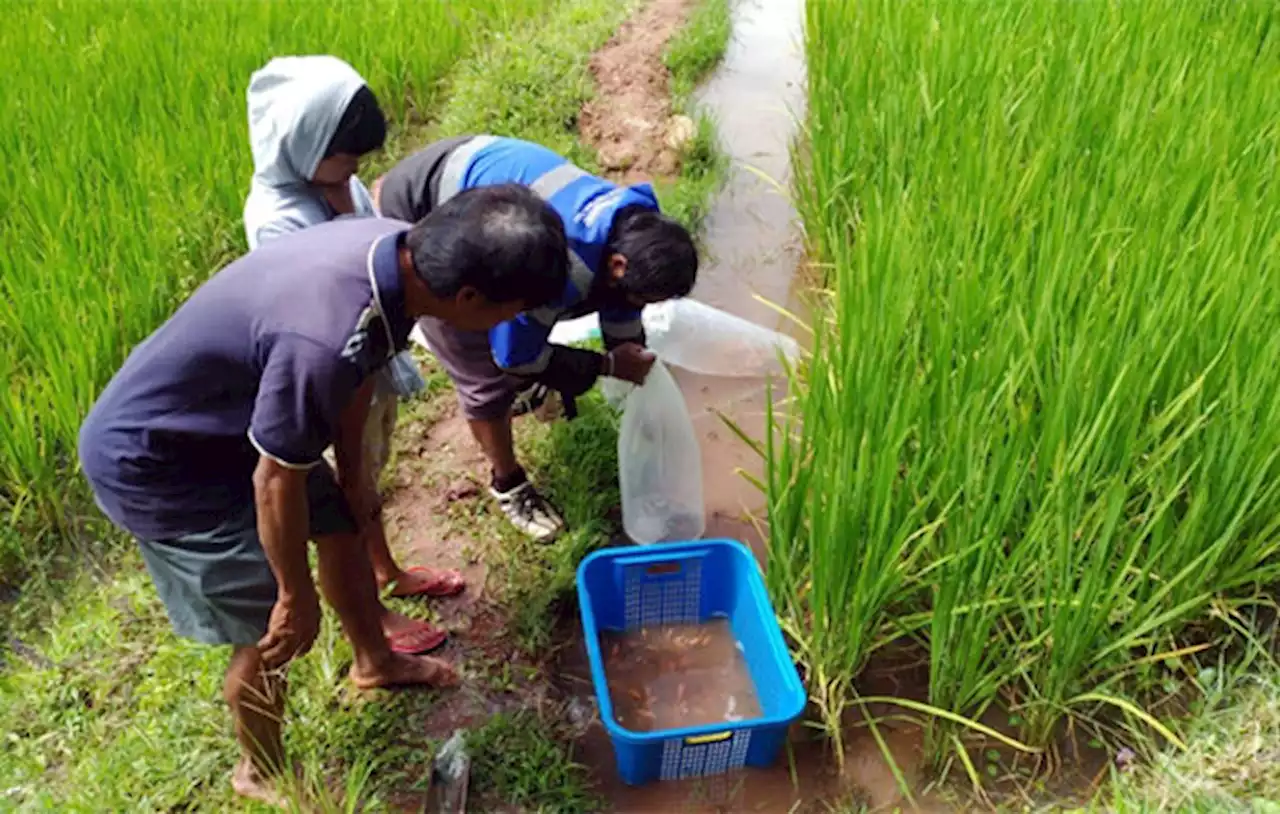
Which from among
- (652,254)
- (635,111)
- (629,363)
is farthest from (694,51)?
(652,254)

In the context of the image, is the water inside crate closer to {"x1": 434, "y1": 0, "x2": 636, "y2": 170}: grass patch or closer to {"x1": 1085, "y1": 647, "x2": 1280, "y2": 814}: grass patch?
{"x1": 1085, "y1": 647, "x2": 1280, "y2": 814}: grass patch

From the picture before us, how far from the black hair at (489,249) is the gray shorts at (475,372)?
85cm

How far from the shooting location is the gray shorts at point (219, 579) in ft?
5.30

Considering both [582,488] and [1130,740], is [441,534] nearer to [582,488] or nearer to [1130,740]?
[582,488]

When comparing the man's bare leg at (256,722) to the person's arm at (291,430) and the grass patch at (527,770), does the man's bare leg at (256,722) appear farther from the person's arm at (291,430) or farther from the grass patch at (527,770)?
the grass patch at (527,770)

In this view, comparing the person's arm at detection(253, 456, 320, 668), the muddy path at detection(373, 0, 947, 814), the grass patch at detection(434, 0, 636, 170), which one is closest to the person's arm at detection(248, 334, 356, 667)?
the person's arm at detection(253, 456, 320, 668)

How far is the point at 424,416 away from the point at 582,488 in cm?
62

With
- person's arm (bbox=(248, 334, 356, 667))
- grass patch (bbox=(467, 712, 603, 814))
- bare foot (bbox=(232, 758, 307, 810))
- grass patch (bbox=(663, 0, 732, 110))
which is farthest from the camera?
grass patch (bbox=(663, 0, 732, 110))

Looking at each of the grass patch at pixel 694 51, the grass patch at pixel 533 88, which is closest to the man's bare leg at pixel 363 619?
the grass patch at pixel 533 88

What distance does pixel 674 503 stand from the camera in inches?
99.9

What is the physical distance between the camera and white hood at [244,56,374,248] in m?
1.98

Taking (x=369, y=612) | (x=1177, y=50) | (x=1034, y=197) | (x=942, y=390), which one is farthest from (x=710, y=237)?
(x=369, y=612)

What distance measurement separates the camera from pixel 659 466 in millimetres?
2480

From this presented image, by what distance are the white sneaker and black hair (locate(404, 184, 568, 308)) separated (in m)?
1.12
